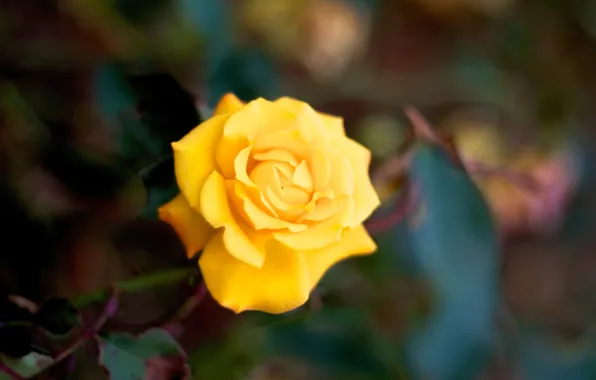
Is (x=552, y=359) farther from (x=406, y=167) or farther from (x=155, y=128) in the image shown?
(x=155, y=128)

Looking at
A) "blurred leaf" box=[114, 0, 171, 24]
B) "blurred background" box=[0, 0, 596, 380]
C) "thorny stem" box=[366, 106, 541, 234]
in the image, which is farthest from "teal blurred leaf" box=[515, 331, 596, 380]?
"blurred leaf" box=[114, 0, 171, 24]

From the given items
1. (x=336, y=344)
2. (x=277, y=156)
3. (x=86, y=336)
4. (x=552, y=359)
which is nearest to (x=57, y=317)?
(x=86, y=336)

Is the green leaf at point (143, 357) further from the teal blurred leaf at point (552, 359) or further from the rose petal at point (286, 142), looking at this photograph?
the teal blurred leaf at point (552, 359)

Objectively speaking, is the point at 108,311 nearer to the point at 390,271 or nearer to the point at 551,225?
the point at 390,271

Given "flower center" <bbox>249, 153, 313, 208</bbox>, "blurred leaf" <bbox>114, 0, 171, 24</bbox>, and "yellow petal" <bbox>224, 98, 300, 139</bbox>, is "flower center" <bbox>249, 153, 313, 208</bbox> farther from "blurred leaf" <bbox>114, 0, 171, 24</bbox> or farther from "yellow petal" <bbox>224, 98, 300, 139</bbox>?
"blurred leaf" <bbox>114, 0, 171, 24</bbox>

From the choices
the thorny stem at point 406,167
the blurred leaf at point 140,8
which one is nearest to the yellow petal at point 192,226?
the thorny stem at point 406,167

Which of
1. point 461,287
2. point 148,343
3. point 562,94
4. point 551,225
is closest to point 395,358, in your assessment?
point 461,287
